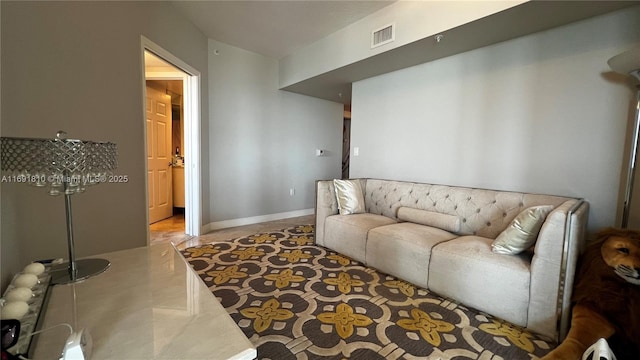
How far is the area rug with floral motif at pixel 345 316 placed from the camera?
57.5 inches

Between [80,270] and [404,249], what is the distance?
2015 mm

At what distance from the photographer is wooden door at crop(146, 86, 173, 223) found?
3.94 metres

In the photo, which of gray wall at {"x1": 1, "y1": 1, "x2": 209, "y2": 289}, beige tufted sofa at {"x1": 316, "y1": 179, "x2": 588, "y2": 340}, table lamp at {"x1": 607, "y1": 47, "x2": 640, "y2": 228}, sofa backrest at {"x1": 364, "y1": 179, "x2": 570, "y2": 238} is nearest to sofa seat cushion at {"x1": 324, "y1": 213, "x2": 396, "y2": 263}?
beige tufted sofa at {"x1": 316, "y1": 179, "x2": 588, "y2": 340}

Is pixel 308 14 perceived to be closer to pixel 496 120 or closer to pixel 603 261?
pixel 496 120

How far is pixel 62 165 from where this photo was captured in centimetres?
83

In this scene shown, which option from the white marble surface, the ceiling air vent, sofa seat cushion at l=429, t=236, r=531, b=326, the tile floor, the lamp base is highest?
the ceiling air vent

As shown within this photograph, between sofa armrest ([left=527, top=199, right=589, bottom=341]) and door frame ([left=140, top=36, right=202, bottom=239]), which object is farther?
door frame ([left=140, top=36, right=202, bottom=239])

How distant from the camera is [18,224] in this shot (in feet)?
3.53

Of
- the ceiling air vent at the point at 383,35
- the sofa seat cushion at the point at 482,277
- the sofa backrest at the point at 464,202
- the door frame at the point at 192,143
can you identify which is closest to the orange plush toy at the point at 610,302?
the sofa seat cushion at the point at 482,277

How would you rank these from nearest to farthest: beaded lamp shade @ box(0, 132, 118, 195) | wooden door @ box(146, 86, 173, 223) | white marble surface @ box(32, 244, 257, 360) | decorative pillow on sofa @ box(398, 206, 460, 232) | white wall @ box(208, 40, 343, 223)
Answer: white marble surface @ box(32, 244, 257, 360) → beaded lamp shade @ box(0, 132, 118, 195) → decorative pillow on sofa @ box(398, 206, 460, 232) → white wall @ box(208, 40, 343, 223) → wooden door @ box(146, 86, 173, 223)

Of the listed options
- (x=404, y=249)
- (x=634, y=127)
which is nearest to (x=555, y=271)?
(x=404, y=249)

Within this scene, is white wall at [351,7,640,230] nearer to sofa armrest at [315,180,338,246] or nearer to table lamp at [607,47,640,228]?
table lamp at [607,47,640,228]

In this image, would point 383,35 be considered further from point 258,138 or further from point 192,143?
point 192,143

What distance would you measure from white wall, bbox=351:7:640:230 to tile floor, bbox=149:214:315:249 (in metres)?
1.91
